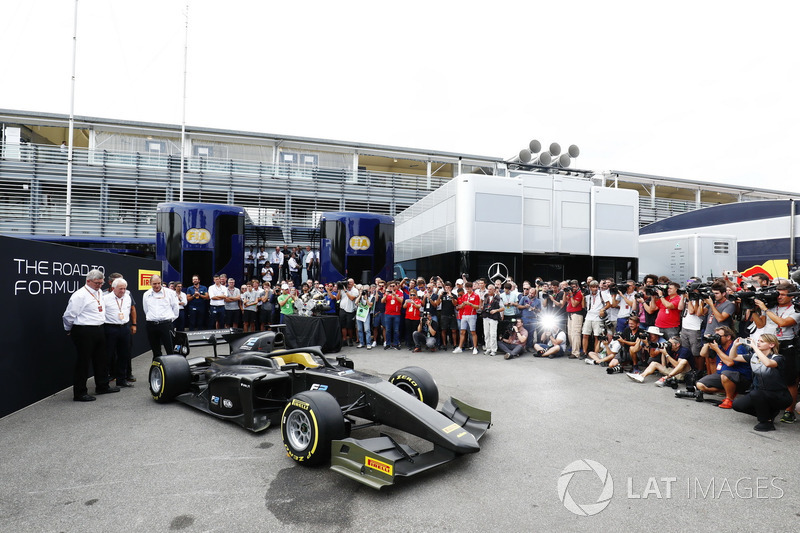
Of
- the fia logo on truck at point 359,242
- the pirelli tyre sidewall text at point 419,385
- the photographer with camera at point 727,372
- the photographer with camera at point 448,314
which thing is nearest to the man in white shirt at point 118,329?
the pirelli tyre sidewall text at point 419,385

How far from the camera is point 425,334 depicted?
11.3m

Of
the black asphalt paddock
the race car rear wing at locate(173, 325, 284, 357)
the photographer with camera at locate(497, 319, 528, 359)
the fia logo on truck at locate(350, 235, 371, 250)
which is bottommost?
the black asphalt paddock

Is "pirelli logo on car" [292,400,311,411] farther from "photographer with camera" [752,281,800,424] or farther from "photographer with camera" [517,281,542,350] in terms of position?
"photographer with camera" [517,281,542,350]

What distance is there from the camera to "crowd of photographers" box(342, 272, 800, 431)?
217 inches

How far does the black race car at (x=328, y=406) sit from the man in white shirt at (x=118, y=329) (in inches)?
36.6

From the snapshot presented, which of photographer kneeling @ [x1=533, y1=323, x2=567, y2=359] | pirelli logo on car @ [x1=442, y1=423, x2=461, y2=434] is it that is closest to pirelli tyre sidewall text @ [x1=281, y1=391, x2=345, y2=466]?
pirelli logo on car @ [x1=442, y1=423, x2=461, y2=434]

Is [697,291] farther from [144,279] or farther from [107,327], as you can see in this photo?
[144,279]

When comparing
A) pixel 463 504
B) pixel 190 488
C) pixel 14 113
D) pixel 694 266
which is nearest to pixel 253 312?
pixel 190 488

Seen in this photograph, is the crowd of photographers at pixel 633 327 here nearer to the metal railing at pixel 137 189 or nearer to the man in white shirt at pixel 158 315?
the man in white shirt at pixel 158 315

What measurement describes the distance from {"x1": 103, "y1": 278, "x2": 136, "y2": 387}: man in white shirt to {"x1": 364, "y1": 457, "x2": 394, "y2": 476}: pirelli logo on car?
4.95 meters

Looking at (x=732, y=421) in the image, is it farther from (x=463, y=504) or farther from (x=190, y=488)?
(x=190, y=488)

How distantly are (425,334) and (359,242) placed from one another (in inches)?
143

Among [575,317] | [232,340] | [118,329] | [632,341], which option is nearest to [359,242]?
[575,317]

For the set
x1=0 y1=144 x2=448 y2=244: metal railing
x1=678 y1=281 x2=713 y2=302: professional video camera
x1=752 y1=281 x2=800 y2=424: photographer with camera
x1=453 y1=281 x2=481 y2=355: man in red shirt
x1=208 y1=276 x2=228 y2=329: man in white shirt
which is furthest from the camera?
x1=0 y1=144 x2=448 y2=244: metal railing
